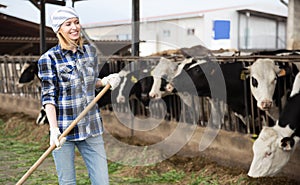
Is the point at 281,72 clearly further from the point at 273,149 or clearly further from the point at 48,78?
the point at 48,78

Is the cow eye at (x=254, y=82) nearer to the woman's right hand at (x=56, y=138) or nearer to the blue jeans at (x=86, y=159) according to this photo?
the blue jeans at (x=86, y=159)

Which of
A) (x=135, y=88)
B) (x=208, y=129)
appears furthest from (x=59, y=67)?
(x=135, y=88)

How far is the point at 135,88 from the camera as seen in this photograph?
7797 millimetres

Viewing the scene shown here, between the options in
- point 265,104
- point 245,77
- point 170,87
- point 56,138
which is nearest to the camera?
point 56,138

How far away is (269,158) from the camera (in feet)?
14.5

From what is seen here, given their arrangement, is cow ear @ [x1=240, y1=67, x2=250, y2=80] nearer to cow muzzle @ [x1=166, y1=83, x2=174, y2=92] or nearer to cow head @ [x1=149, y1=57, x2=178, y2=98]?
cow muzzle @ [x1=166, y1=83, x2=174, y2=92]

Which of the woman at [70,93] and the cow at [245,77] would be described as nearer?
the woman at [70,93]

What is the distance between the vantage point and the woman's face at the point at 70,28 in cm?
282

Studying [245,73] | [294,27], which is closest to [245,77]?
[245,73]

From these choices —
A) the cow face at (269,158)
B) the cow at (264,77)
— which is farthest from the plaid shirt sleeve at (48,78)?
the cow at (264,77)

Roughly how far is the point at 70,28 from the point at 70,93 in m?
0.42

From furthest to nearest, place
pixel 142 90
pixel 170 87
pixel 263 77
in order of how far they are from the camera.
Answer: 1. pixel 142 90
2. pixel 170 87
3. pixel 263 77

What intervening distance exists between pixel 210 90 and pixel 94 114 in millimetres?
3934

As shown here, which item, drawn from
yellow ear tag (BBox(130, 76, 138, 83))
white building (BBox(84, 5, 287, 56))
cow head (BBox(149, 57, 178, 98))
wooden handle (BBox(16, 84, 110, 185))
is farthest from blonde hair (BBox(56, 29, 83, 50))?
white building (BBox(84, 5, 287, 56))
